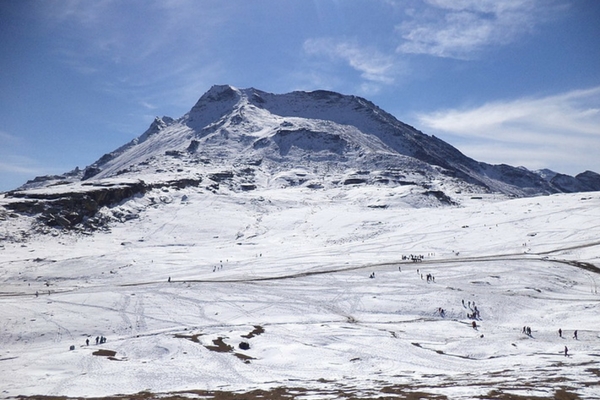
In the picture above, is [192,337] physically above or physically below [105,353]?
above

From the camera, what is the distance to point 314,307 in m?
49.4

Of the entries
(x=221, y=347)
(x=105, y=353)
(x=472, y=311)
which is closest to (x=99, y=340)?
(x=105, y=353)

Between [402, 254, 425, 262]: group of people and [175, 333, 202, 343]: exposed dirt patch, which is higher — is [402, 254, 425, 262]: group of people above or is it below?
above

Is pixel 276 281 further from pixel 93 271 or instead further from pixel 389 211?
pixel 389 211

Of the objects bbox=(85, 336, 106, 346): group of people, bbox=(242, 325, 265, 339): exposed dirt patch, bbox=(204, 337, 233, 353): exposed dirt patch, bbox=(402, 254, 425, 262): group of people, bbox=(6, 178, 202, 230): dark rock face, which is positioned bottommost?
bbox=(204, 337, 233, 353): exposed dirt patch

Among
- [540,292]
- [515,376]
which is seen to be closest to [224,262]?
[540,292]

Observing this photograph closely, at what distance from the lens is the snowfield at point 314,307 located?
28219 millimetres

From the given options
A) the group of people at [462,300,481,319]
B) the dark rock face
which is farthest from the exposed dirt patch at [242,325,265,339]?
the dark rock face

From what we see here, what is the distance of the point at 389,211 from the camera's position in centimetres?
11931

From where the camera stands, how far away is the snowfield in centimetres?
2822

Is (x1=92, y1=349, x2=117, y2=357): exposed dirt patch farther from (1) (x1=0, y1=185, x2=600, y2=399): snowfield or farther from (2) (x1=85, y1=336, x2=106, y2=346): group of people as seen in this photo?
(2) (x1=85, y1=336, x2=106, y2=346): group of people

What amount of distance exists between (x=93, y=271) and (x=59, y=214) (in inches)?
1623

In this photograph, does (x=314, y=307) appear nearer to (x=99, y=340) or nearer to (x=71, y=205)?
(x=99, y=340)

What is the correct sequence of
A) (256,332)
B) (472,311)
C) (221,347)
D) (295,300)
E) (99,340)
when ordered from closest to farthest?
(221,347)
(99,340)
(256,332)
(472,311)
(295,300)
